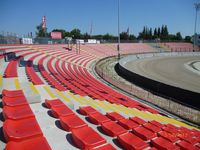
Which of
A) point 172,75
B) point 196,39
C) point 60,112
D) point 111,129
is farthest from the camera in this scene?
point 196,39

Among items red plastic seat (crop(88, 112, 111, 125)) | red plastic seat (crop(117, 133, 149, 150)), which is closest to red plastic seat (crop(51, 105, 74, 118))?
red plastic seat (crop(88, 112, 111, 125))

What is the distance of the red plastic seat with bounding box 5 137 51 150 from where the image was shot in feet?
11.7

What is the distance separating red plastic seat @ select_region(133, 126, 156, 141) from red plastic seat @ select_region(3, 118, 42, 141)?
278cm

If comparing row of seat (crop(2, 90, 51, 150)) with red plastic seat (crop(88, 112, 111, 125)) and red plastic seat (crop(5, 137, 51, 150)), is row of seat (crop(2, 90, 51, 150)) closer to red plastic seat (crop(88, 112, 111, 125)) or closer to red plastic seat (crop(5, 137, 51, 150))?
red plastic seat (crop(5, 137, 51, 150))

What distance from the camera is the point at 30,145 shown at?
3.72m

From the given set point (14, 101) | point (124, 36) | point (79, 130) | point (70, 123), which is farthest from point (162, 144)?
point (124, 36)

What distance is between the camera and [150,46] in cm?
6931

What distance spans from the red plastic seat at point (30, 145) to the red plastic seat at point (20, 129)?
0.09 metres

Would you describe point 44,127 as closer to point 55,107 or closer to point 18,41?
point 55,107

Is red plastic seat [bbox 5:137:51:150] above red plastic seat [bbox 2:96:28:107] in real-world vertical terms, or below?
below

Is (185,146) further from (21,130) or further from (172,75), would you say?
(172,75)

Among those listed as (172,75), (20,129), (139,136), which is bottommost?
(172,75)

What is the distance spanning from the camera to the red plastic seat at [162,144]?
476 cm

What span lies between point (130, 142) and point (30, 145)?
233cm
